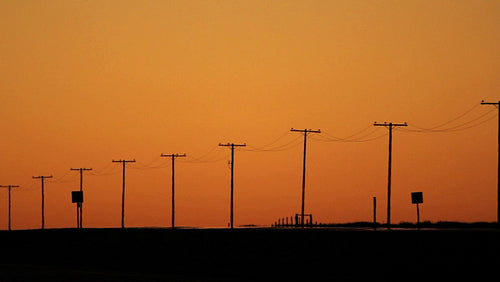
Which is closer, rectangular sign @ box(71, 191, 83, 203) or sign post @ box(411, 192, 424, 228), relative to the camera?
sign post @ box(411, 192, 424, 228)

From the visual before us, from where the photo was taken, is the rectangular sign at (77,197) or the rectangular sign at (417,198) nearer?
the rectangular sign at (417,198)
